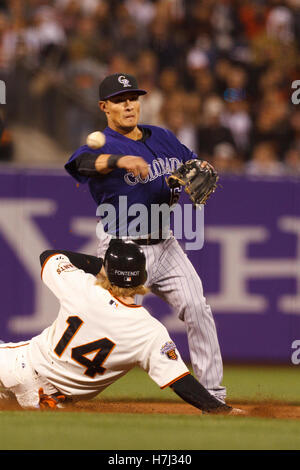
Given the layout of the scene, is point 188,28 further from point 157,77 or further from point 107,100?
point 107,100

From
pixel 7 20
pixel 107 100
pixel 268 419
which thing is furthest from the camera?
pixel 7 20

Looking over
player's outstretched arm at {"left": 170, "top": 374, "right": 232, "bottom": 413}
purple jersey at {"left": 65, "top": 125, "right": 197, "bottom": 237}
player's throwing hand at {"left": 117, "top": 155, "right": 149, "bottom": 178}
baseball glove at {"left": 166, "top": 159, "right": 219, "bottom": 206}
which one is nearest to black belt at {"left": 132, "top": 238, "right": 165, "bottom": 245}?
purple jersey at {"left": 65, "top": 125, "right": 197, "bottom": 237}

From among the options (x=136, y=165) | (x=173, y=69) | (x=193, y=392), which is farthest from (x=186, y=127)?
(x=193, y=392)

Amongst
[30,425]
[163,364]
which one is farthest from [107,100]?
[30,425]

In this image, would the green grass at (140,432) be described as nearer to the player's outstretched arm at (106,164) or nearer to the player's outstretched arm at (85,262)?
the player's outstretched arm at (85,262)

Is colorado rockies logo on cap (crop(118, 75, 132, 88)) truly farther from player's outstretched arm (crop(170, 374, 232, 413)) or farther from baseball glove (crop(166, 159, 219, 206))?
player's outstretched arm (crop(170, 374, 232, 413))

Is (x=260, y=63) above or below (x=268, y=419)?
above

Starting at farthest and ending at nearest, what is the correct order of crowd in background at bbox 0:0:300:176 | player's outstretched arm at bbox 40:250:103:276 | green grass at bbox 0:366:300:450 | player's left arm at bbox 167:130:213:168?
1. crowd in background at bbox 0:0:300:176
2. player's left arm at bbox 167:130:213:168
3. player's outstretched arm at bbox 40:250:103:276
4. green grass at bbox 0:366:300:450

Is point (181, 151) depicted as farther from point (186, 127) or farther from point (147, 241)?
point (186, 127)
